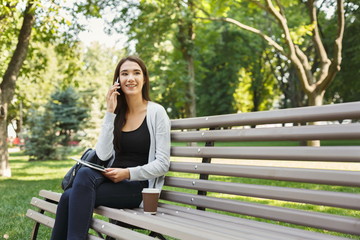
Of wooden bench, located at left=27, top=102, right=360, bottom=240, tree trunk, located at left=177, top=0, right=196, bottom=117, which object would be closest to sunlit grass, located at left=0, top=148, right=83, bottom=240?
wooden bench, located at left=27, top=102, right=360, bottom=240

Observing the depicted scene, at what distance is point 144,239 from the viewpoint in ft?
7.56

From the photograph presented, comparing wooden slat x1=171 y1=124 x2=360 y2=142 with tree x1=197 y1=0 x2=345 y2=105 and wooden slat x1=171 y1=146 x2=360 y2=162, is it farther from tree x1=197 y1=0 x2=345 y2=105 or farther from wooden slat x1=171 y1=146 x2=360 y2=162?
tree x1=197 y1=0 x2=345 y2=105

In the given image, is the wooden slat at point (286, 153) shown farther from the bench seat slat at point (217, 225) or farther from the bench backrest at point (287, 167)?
the bench seat slat at point (217, 225)

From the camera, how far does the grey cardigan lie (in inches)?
127

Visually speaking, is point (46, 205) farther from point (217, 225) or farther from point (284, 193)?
point (284, 193)

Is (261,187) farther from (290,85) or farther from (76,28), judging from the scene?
(290,85)

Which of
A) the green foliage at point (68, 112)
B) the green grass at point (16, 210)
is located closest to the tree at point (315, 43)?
the green grass at point (16, 210)

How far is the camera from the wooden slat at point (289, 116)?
2203 mm

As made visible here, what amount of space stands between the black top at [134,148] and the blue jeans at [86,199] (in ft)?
0.67

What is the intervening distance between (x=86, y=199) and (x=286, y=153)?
1.31m

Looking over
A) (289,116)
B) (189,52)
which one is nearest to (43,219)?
(289,116)

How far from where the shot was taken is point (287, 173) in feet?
8.16

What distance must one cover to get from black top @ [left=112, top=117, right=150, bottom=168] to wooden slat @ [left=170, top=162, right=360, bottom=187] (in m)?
0.35

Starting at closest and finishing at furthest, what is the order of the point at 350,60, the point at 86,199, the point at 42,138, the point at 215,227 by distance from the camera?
the point at 215,227 < the point at 86,199 < the point at 42,138 < the point at 350,60
